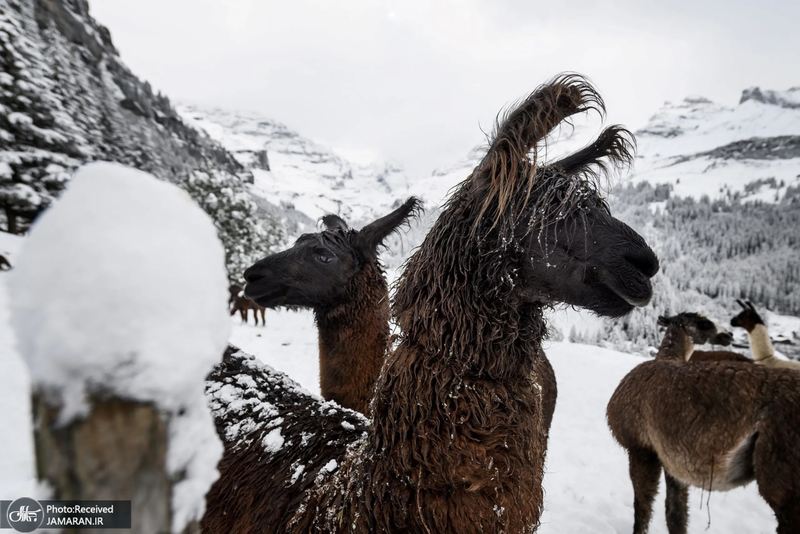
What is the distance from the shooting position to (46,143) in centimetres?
1205

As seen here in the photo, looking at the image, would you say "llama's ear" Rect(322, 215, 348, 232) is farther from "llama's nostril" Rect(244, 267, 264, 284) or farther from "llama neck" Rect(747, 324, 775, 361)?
"llama neck" Rect(747, 324, 775, 361)

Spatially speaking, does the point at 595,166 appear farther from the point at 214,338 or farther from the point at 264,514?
the point at 264,514

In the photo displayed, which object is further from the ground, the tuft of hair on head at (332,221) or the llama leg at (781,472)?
the tuft of hair on head at (332,221)

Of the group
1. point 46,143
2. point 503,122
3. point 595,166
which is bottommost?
point 595,166

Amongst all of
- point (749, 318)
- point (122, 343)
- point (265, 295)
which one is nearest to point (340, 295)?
point (265, 295)

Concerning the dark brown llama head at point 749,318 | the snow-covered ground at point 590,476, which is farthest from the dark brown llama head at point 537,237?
the dark brown llama head at point 749,318

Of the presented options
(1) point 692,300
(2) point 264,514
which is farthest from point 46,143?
(1) point 692,300

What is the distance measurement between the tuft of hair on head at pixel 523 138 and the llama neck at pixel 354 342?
5.29ft

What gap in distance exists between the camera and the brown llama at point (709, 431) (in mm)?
2568

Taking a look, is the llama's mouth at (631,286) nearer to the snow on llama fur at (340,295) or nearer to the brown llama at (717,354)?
the snow on llama fur at (340,295)

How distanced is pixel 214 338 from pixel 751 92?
828 ft

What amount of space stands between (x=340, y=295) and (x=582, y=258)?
207cm

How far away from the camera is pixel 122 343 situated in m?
0.40

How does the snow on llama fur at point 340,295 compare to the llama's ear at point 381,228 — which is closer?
the snow on llama fur at point 340,295
